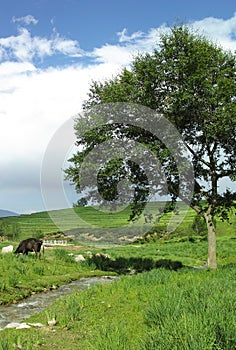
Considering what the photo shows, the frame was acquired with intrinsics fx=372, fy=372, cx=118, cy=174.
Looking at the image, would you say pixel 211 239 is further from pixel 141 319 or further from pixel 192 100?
pixel 141 319

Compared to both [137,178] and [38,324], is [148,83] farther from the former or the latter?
[38,324]

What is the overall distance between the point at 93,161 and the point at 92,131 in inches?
81.8

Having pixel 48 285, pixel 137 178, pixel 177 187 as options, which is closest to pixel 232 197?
pixel 177 187

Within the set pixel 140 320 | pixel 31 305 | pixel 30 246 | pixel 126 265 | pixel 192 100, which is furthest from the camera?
pixel 126 265

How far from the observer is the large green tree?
23.4 m

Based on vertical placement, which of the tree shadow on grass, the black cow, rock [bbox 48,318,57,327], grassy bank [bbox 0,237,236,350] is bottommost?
the tree shadow on grass

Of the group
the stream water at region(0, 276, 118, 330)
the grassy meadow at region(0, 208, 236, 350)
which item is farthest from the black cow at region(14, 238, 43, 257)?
the stream water at region(0, 276, 118, 330)

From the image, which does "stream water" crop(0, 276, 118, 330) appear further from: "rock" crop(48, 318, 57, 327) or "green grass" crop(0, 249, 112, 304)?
"rock" crop(48, 318, 57, 327)

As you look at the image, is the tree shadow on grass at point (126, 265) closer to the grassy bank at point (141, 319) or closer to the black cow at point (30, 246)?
the black cow at point (30, 246)

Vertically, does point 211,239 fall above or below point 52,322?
above

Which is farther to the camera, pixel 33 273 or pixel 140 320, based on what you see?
pixel 33 273

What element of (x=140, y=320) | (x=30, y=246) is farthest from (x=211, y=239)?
(x=140, y=320)

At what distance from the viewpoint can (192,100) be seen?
23.1 metres

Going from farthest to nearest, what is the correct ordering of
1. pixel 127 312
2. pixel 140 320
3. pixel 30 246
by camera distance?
pixel 30 246, pixel 127 312, pixel 140 320
